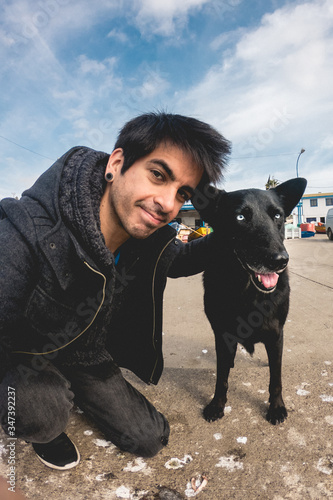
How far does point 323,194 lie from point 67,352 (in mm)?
55156

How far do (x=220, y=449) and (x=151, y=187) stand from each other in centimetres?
144

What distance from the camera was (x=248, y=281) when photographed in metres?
1.92

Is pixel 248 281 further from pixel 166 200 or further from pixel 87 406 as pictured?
pixel 87 406

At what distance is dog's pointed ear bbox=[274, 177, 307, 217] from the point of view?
212cm

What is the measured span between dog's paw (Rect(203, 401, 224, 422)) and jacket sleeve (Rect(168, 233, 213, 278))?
0.94 meters

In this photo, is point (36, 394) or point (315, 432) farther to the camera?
point (315, 432)

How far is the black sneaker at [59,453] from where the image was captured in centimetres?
148

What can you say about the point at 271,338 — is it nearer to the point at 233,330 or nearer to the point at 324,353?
the point at 233,330

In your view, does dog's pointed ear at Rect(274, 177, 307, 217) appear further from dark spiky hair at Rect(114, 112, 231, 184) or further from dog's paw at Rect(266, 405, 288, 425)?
dog's paw at Rect(266, 405, 288, 425)

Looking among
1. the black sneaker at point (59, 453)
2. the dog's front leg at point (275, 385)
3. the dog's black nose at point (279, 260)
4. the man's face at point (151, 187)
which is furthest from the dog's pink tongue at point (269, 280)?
the black sneaker at point (59, 453)

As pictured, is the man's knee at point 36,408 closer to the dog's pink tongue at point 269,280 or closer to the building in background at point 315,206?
the dog's pink tongue at point 269,280

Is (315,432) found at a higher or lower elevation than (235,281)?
lower

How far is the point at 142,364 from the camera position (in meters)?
2.07

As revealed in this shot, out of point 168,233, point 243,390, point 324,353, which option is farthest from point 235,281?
point 324,353
